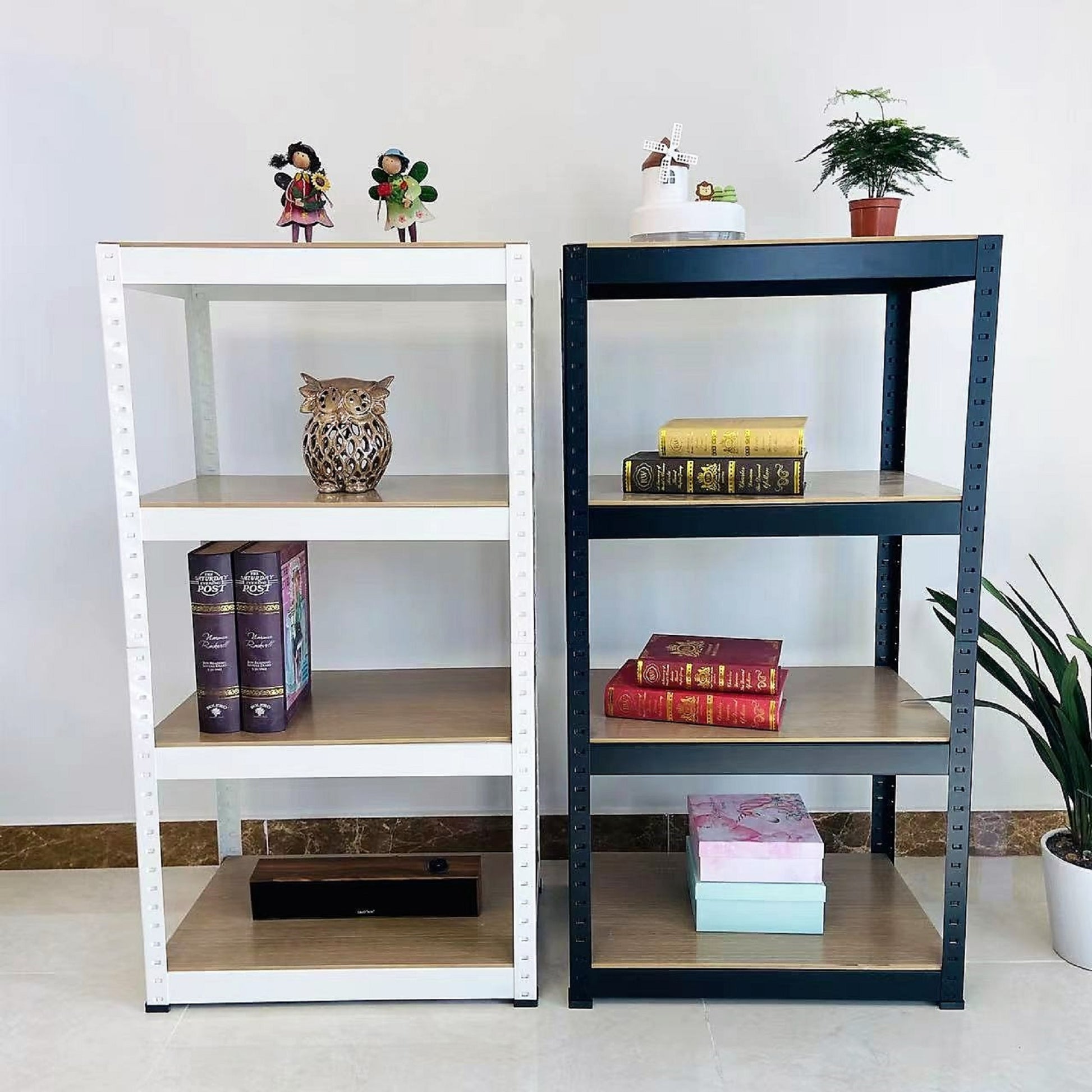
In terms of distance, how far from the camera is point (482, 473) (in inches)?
91.2

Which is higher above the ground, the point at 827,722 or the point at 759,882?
the point at 827,722

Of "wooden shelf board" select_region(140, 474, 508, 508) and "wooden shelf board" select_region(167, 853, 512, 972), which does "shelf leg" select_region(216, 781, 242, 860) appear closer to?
"wooden shelf board" select_region(167, 853, 512, 972)

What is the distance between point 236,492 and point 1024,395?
60.5 inches

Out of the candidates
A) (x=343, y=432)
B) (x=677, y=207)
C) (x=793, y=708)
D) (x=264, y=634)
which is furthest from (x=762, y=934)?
(x=677, y=207)

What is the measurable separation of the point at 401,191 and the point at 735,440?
2.17 feet

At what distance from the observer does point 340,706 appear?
79.6 inches

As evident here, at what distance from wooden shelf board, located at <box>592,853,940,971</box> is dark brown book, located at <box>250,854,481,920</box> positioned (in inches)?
9.7

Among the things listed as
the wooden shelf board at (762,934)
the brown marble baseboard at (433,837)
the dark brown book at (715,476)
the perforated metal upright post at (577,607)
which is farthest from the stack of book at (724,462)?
the brown marble baseboard at (433,837)

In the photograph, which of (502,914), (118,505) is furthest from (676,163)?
(502,914)

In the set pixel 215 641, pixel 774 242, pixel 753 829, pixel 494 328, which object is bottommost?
pixel 753 829

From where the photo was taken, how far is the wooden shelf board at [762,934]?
6.14ft

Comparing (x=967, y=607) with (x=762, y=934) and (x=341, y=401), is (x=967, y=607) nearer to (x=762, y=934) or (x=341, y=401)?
(x=762, y=934)

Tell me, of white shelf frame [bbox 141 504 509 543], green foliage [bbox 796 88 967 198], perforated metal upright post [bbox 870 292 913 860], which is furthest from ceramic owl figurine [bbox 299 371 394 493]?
perforated metal upright post [bbox 870 292 913 860]

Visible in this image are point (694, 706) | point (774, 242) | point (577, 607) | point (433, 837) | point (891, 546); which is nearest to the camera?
point (774, 242)
